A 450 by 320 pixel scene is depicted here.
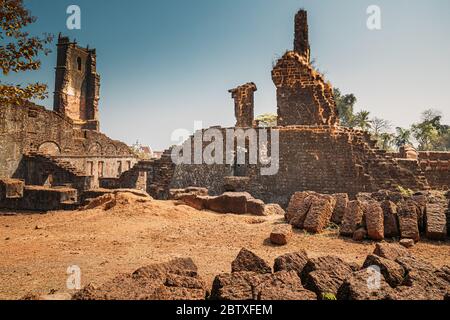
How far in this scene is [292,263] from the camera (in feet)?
13.3

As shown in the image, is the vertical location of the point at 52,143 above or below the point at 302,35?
below

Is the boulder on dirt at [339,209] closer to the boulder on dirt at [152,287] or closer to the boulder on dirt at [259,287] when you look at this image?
the boulder on dirt at [259,287]

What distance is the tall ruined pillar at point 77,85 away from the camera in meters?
38.6

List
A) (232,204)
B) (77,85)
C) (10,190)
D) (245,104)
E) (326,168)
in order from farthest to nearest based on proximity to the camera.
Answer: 1. (77,85)
2. (245,104)
3. (10,190)
4. (326,168)
5. (232,204)

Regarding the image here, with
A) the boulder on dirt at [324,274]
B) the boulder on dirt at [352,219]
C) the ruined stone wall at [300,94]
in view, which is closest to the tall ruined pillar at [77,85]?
the ruined stone wall at [300,94]

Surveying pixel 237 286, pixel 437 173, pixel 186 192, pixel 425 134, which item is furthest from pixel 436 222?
pixel 425 134

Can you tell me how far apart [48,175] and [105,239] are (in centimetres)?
1537

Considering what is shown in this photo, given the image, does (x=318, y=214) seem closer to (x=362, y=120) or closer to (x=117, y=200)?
(x=117, y=200)

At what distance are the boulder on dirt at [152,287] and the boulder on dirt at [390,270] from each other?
211 cm

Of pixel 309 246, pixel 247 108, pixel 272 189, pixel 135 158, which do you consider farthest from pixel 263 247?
pixel 135 158

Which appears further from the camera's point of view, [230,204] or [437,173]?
[437,173]

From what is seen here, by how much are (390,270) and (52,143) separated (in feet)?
78.5

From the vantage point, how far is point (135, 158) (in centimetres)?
3244
